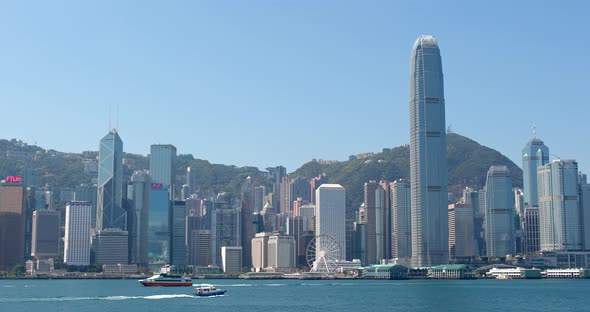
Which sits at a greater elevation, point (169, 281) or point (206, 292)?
point (169, 281)

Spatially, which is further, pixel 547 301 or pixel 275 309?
pixel 547 301

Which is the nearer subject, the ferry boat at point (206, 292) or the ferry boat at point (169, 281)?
the ferry boat at point (206, 292)

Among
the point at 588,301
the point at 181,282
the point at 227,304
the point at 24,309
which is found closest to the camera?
the point at 24,309

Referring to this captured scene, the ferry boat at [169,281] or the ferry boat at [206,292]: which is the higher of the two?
the ferry boat at [169,281]

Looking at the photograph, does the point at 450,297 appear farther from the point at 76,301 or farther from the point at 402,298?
the point at 76,301

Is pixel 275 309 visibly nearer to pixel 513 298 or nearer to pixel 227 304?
pixel 227 304

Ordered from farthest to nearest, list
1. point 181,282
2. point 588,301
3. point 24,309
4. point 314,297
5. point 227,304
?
point 181,282 < point 314,297 < point 588,301 < point 227,304 < point 24,309

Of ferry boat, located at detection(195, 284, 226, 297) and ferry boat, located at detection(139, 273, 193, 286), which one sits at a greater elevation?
ferry boat, located at detection(139, 273, 193, 286)

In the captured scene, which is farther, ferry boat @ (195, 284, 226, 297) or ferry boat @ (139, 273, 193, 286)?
ferry boat @ (139, 273, 193, 286)

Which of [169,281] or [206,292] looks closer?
[206,292]

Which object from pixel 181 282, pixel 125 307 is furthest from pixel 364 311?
pixel 181 282
